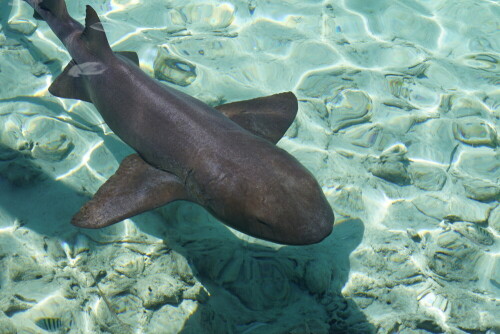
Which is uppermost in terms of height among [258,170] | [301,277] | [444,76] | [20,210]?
[258,170]

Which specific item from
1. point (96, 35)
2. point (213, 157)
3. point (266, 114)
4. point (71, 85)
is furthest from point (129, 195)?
point (71, 85)

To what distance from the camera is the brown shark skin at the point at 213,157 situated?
120 inches

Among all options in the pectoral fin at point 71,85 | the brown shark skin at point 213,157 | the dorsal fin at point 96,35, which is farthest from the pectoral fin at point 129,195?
the pectoral fin at point 71,85

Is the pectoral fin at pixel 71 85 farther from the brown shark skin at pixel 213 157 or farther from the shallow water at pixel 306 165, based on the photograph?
the shallow water at pixel 306 165

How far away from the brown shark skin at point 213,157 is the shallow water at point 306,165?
3.24ft

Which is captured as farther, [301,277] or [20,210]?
[20,210]

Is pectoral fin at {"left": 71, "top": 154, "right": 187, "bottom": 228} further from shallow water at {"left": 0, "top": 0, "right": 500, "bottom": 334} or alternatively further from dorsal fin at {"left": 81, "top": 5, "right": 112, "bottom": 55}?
dorsal fin at {"left": 81, "top": 5, "right": 112, "bottom": 55}

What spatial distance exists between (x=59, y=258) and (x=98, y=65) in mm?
2167

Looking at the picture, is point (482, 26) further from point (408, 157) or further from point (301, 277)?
point (301, 277)

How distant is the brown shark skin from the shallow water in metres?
0.99

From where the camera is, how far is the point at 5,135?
5266 millimetres

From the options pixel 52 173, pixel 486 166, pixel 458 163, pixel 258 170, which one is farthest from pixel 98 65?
pixel 486 166

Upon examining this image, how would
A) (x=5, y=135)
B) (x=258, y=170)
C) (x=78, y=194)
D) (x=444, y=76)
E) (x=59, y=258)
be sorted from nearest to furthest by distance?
(x=258, y=170), (x=59, y=258), (x=78, y=194), (x=5, y=135), (x=444, y=76)

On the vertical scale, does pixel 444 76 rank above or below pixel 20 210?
above
